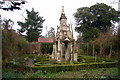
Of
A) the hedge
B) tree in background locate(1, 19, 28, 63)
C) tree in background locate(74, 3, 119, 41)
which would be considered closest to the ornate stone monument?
the hedge

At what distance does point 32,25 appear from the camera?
34.1 metres

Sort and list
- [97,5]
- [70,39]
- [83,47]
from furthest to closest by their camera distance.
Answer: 1. [97,5]
2. [83,47]
3. [70,39]

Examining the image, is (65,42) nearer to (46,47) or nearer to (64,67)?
(64,67)

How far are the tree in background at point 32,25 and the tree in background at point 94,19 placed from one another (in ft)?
32.4

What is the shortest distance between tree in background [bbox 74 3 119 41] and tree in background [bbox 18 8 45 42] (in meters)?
9.87

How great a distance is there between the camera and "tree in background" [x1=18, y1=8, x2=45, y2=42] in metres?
32.8

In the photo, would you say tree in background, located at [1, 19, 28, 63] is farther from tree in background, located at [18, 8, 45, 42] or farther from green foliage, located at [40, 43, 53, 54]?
tree in background, located at [18, 8, 45, 42]

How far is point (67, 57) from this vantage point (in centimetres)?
1568

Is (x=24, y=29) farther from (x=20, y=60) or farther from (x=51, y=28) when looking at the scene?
(x=20, y=60)

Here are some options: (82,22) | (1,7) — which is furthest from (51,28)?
(1,7)

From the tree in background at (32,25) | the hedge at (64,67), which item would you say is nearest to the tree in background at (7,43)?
the hedge at (64,67)

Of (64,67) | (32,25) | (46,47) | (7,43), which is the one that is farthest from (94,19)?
(7,43)

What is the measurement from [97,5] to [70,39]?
56.3 feet

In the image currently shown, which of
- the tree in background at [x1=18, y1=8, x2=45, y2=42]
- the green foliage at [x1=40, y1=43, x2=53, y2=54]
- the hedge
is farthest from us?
the tree in background at [x1=18, y1=8, x2=45, y2=42]
